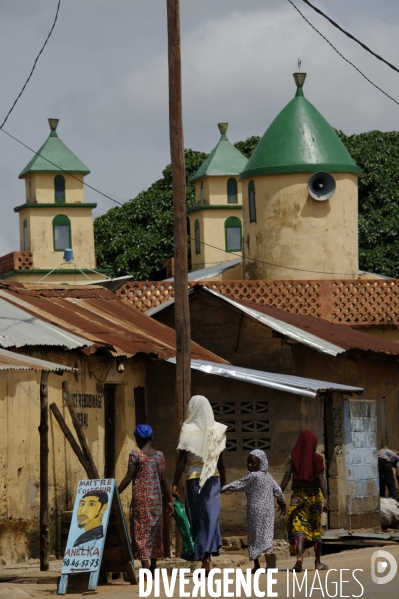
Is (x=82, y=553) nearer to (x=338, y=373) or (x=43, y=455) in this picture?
(x=43, y=455)

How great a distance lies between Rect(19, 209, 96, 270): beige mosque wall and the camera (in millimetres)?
48844

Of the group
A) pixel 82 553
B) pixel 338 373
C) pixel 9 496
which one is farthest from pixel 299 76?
pixel 82 553

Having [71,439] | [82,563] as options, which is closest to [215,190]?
[71,439]

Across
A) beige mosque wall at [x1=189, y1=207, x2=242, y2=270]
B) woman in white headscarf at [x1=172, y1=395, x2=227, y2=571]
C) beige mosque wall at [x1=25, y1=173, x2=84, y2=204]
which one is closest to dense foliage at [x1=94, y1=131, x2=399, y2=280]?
beige mosque wall at [x1=189, y1=207, x2=242, y2=270]

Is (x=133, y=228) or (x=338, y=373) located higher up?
(x=133, y=228)

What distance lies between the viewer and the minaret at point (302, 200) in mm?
31922

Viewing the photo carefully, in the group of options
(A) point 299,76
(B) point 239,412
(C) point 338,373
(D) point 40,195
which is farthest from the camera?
(D) point 40,195

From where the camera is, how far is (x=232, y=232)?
5216 cm

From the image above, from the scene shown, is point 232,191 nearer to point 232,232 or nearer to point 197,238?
point 232,232

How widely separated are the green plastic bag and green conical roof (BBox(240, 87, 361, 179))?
Answer: 67.9ft

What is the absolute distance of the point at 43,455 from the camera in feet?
40.5

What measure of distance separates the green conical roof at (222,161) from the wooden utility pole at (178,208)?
35669mm

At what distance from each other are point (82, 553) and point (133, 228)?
41227 mm

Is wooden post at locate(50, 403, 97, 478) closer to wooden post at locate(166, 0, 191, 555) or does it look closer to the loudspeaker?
wooden post at locate(166, 0, 191, 555)
